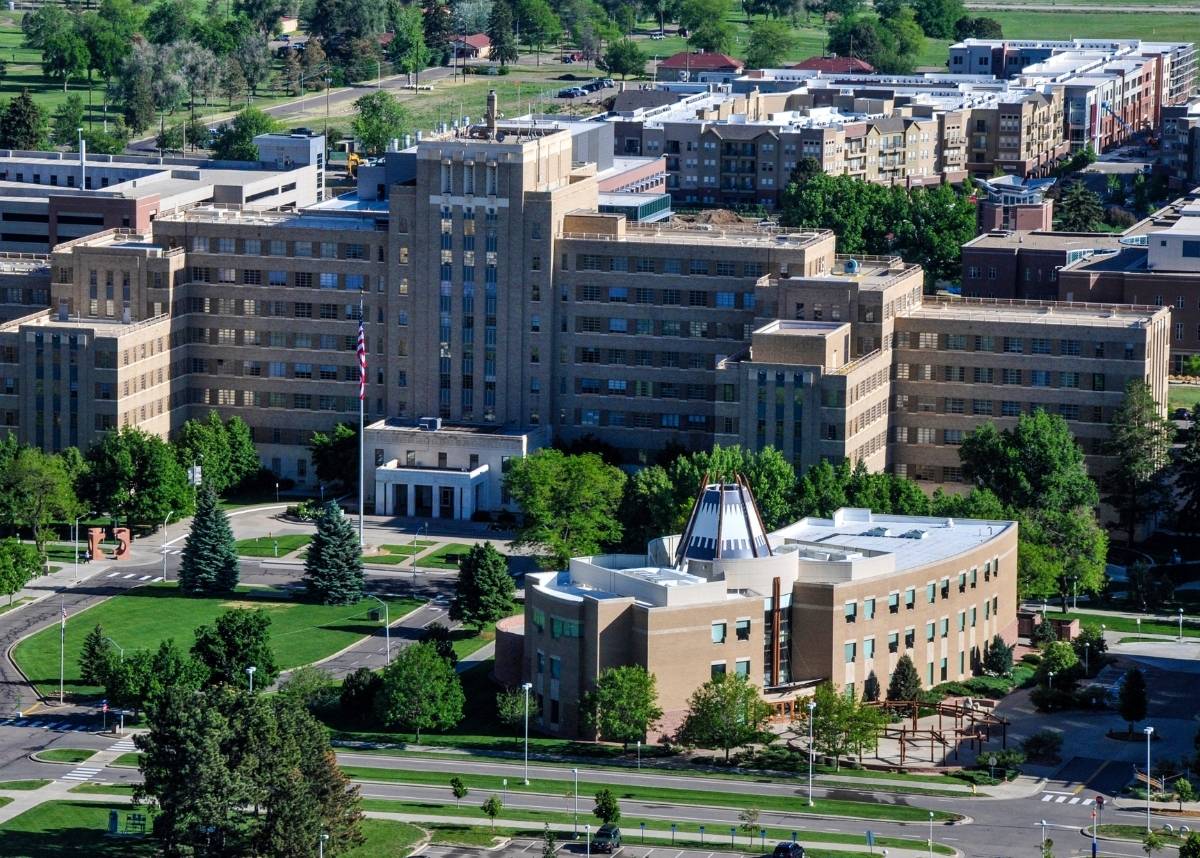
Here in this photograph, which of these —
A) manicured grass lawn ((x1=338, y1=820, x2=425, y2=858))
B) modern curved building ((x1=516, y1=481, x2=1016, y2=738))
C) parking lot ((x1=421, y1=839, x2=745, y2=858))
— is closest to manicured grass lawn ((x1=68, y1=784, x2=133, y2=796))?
manicured grass lawn ((x1=338, y1=820, x2=425, y2=858))

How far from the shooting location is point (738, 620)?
19512 centimetres

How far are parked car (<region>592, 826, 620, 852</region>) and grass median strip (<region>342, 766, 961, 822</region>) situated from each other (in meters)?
8.68

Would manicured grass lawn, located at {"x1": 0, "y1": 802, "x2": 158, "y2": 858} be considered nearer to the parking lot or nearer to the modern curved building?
the parking lot

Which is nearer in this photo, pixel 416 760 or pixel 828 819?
pixel 828 819

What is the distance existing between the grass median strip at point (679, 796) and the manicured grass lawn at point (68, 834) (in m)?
15.9

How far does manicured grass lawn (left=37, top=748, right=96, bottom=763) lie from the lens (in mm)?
189875

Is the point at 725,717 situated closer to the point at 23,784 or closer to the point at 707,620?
the point at 707,620

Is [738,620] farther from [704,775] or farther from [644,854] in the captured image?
[644,854]

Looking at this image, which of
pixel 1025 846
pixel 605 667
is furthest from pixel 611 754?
pixel 1025 846

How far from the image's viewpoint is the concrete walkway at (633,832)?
17175 cm

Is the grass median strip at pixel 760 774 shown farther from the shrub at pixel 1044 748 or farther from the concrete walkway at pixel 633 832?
the concrete walkway at pixel 633 832

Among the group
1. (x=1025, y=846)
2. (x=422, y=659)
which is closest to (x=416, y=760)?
(x=422, y=659)

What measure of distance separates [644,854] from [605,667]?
2344 centimetres

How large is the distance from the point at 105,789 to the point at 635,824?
3261cm
